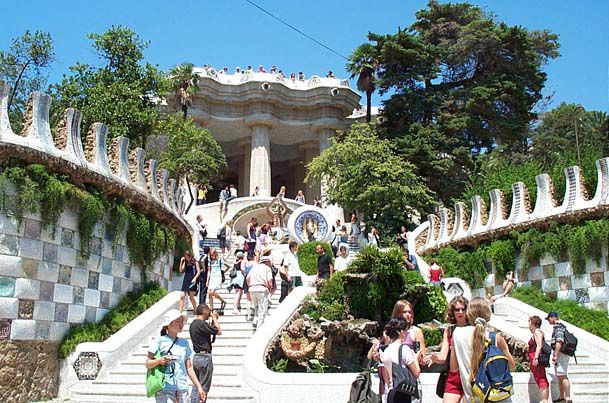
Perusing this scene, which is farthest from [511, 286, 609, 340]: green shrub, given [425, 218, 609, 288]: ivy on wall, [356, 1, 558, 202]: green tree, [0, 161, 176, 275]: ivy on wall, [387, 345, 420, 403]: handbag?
[356, 1, 558, 202]: green tree

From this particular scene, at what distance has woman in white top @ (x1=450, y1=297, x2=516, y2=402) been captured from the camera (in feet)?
17.5

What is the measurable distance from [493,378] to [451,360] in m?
0.44

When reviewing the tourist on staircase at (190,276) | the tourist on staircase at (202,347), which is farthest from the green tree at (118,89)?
the tourist on staircase at (202,347)

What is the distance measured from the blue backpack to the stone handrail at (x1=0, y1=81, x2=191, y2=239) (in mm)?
9536

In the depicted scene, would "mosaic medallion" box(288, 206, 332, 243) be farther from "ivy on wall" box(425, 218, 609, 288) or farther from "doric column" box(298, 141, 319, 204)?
"doric column" box(298, 141, 319, 204)

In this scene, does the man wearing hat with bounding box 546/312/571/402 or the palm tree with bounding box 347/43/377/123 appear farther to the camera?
the palm tree with bounding box 347/43/377/123

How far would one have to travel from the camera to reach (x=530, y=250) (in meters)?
18.1

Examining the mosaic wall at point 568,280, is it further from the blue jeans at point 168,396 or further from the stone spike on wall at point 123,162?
the blue jeans at point 168,396

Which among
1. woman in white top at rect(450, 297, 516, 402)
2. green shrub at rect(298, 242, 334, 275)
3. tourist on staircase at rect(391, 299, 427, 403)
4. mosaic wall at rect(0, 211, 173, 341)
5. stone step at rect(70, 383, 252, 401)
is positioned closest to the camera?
woman in white top at rect(450, 297, 516, 402)

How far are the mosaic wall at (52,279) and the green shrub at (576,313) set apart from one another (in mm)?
10871

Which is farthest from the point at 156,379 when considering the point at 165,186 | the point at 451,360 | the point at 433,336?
the point at 165,186

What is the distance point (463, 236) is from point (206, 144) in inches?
697

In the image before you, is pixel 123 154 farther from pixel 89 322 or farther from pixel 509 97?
pixel 509 97

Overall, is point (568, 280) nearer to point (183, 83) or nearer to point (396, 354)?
point (396, 354)
